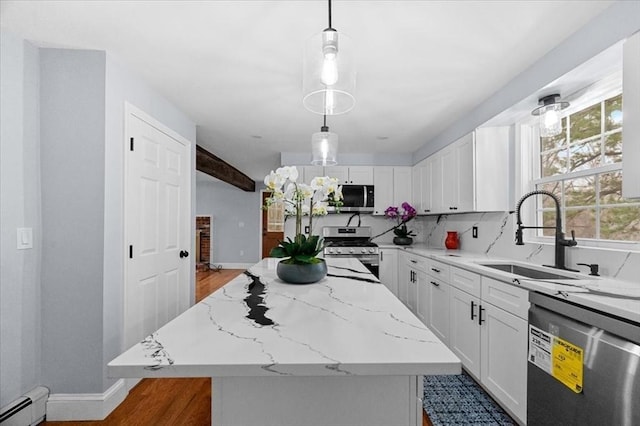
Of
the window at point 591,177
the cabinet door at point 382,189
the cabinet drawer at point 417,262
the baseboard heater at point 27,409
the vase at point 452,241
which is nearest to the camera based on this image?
the baseboard heater at point 27,409

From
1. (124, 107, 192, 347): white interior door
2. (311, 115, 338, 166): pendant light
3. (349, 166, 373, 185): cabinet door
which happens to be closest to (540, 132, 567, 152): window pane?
(311, 115, 338, 166): pendant light

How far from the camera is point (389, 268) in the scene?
4316 millimetres

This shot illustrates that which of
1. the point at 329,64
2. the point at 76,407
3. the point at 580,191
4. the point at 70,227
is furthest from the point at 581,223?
the point at 76,407

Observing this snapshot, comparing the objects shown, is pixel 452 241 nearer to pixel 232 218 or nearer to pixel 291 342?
pixel 291 342

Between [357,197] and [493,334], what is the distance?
2.80 m

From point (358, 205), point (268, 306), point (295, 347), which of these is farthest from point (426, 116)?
point (295, 347)

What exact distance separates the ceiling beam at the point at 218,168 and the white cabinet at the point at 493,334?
3.90m

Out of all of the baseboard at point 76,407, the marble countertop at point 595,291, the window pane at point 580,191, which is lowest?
the baseboard at point 76,407

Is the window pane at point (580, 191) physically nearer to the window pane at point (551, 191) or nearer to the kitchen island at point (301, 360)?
the window pane at point (551, 191)

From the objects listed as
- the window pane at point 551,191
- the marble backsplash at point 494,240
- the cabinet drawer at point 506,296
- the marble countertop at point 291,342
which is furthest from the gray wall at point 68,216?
the window pane at point 551,191

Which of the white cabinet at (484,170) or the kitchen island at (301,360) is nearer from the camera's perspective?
the kitchen island at (301,360)

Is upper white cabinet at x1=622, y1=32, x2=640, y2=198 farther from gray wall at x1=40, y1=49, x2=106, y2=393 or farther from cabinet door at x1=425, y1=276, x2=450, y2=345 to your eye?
gray wall at x1=40, y1=49, x2=106, y2=393

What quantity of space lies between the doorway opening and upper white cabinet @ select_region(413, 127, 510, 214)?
644 cm

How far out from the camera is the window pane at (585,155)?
6.86 feet
